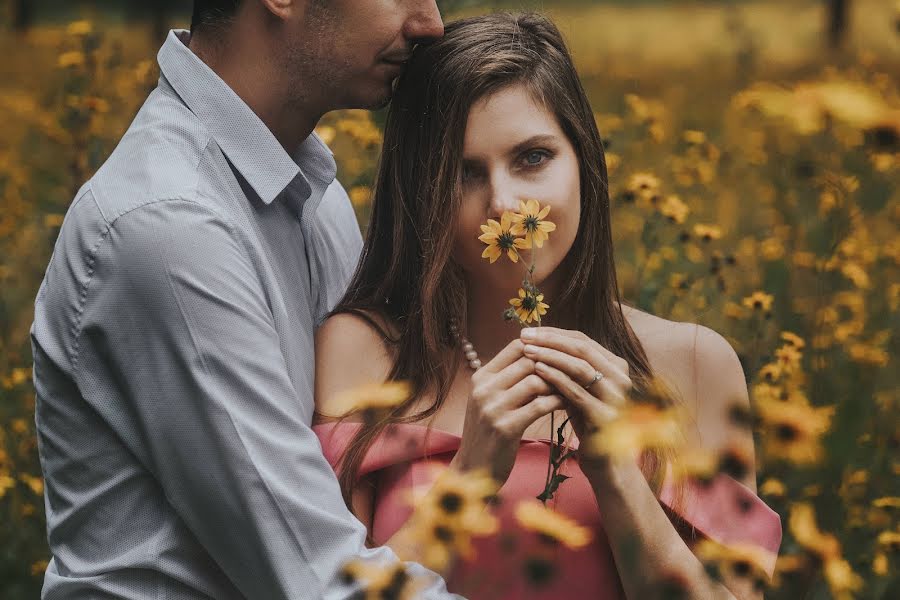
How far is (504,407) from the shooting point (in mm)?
1578

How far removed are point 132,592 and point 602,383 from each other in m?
0.76

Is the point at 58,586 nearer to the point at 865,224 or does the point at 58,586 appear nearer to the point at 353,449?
the point at 353,449

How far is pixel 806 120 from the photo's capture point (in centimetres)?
101

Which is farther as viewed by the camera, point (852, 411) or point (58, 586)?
point (58, 586)

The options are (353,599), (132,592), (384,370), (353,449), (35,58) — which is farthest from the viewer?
(35,58)

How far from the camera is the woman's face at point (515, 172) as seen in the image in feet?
6.07

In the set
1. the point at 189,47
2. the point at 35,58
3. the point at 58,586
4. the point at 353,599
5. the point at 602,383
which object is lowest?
the point at 35,58

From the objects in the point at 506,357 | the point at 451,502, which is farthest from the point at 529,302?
the point at 451,502

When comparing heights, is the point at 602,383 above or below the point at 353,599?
above

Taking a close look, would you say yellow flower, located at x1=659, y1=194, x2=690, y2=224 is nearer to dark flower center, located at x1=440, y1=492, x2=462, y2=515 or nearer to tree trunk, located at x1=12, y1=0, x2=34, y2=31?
dark flower center, located at x1=440, y1=492, x2=462, y2=515

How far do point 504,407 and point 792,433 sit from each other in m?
0.54

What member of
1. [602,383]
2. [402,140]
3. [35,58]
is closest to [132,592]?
[602,383]

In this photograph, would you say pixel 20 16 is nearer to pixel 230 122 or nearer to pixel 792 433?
pixel 230 122

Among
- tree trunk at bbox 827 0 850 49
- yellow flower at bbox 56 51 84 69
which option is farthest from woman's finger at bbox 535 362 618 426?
tree trunk at bbox 827 0 850 49
